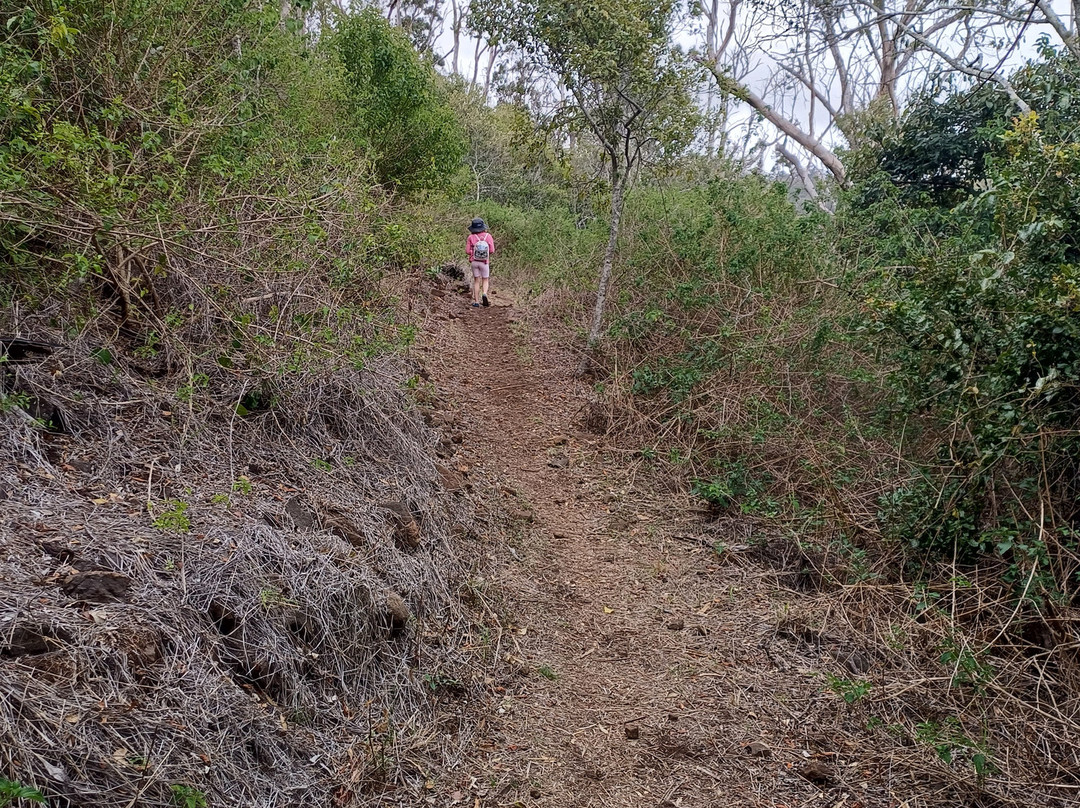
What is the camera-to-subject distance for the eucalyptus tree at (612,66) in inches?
291

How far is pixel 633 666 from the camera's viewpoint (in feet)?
14.0

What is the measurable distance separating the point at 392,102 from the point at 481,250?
2521 mm

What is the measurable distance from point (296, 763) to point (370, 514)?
1594 mm

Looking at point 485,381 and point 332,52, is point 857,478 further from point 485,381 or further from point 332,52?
point 332,52

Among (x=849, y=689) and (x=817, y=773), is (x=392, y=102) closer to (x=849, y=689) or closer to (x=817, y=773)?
(x=849, y=689)

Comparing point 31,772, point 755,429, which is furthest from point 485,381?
point 31,772

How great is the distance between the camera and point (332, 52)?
977 centimetres

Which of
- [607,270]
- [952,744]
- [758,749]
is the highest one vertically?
[607,270]

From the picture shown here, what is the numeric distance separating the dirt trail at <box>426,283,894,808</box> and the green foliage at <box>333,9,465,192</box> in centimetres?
545

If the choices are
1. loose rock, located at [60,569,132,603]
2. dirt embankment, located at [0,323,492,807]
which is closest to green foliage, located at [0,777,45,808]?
dirt embankment, located at [0,323,492,807]

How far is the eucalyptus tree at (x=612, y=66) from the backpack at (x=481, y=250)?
9.93 ft

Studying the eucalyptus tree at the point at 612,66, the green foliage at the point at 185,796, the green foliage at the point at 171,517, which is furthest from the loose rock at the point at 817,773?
the eucalyptus tree at the point at 612,66

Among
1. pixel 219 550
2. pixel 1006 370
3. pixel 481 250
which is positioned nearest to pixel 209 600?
pixel 219 550

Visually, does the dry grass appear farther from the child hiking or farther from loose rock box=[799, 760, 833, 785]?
the child hiking
